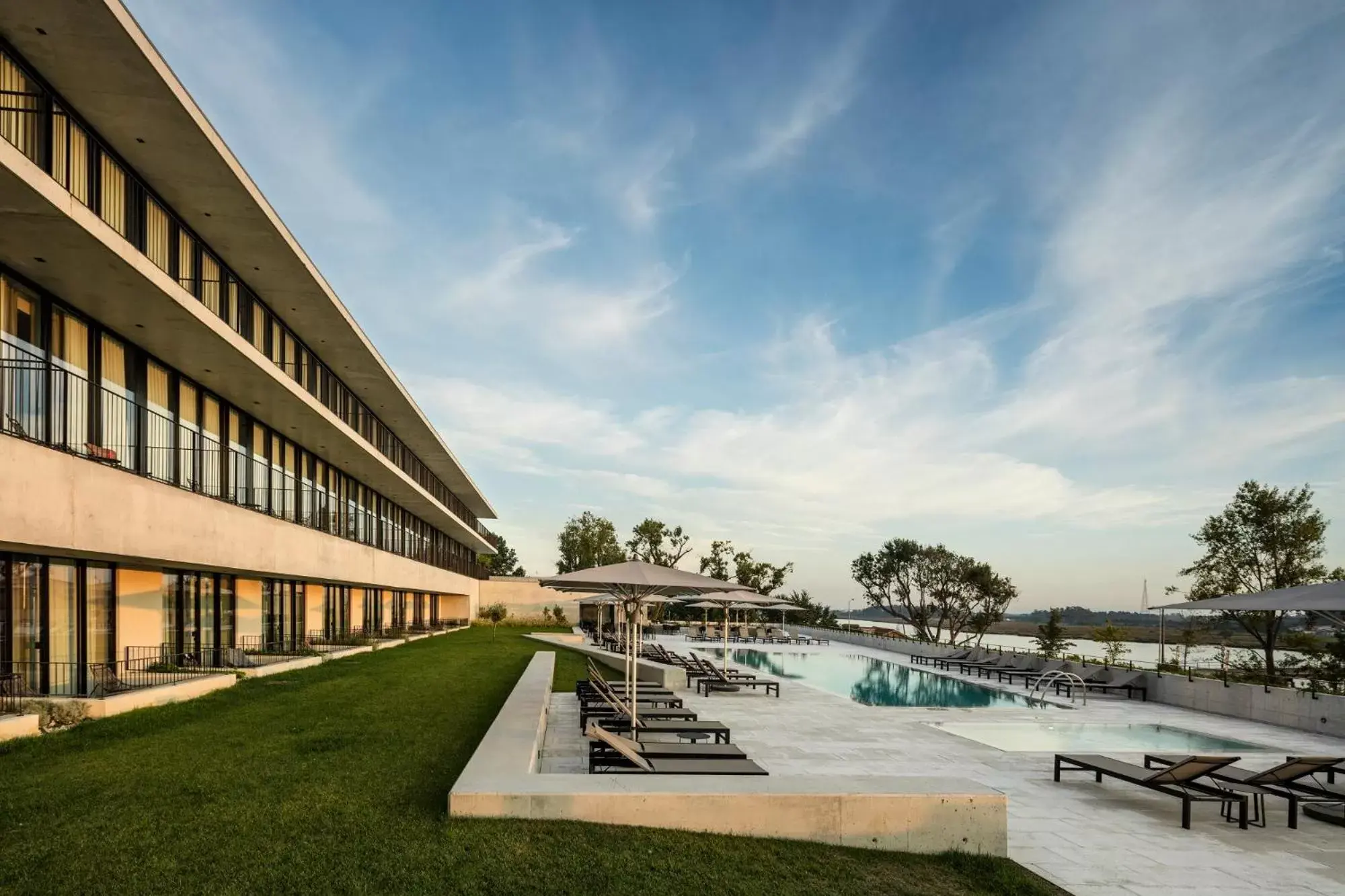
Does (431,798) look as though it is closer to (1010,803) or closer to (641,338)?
(1010,803)

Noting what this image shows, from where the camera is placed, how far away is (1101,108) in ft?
60.8

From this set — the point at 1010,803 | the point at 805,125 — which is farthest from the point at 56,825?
the point at 805,125

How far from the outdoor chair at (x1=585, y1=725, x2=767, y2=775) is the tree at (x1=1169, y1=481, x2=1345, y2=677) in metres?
24.8

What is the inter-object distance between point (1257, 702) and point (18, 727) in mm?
20985

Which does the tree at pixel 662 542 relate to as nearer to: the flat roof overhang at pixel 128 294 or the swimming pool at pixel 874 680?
the swimming pool at pixel 874 680

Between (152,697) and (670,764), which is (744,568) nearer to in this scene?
(152,697)

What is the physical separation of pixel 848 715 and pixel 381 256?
21.5 metres

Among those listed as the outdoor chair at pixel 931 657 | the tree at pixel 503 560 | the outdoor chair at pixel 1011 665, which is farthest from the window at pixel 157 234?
the tree at pixel 503 560

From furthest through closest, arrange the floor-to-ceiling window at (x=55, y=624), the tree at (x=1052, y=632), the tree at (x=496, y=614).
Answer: the tree at (x=496, y=614) → the tree at (x=1052, y=632) → the floor-to-ceiling window at (x=55, y=624)

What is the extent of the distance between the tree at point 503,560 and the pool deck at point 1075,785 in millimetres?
110309

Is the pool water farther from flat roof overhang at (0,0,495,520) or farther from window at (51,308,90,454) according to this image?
flat roof overhang at (0,0,495,520)

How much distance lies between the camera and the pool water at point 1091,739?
13.0 metres

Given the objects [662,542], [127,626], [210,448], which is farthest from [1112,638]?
[662,542]

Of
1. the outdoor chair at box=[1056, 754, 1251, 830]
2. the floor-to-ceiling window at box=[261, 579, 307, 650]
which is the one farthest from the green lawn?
the floor-to-ceiling window at box=[261, 579, 307, 650]
